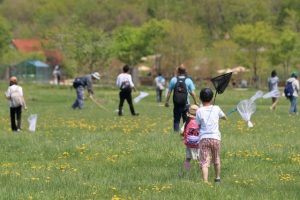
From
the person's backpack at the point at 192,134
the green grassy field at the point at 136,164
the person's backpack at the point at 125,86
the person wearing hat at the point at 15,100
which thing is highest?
the person's backpack at the point at 125,86

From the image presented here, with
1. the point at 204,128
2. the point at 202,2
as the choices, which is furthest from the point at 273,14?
the point at 204,128

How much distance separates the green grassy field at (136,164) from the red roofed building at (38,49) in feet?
224

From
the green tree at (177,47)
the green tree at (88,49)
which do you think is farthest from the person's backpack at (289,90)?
the green tree at (177,47)

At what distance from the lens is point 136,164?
13.5 meters

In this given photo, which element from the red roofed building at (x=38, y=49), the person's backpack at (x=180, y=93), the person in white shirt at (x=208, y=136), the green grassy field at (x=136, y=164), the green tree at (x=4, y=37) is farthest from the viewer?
the red roofed building at (x=38, y=49)

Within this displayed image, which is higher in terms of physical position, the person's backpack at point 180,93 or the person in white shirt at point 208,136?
the person's backpack at point 180,93

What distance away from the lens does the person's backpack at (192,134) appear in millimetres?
12172

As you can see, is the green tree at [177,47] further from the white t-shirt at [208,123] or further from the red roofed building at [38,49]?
the white t-shirt at [208,123]

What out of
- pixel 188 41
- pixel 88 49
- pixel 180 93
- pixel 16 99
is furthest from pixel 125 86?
pixel 188 41

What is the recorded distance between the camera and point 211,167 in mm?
13039

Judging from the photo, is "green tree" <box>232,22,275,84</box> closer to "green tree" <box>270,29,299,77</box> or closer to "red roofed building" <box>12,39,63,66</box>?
"green tree" <box>270,29,299,77</box>

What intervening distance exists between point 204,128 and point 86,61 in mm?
54190

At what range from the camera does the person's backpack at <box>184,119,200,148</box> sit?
39.9 feet

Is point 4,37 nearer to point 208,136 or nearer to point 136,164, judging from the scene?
point 136,164
